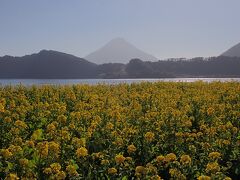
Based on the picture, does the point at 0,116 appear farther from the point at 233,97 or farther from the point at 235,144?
→ the point at 233,97

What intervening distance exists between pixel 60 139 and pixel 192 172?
2.42 meters

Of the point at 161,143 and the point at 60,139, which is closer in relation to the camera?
the point at 60,139

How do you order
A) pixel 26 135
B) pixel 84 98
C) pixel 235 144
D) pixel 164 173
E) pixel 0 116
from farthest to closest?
pixel 84 98 < pixel 0 116 < pixel 26 135 < pixel 235 144 < pixel 164 173

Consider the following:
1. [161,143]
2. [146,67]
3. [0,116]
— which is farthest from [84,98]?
[146,67]

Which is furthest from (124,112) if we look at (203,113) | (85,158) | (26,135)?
(85,158)

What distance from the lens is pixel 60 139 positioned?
7.32m

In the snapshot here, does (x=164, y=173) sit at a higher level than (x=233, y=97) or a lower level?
lower

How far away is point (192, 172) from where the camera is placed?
6285 millimetres

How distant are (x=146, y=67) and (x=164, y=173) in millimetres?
170752

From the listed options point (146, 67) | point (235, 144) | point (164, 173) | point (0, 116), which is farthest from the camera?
point (146, 67)

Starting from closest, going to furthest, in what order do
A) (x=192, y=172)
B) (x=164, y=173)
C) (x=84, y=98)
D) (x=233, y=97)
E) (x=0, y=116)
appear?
(x=192, y=172) → (x=164, y=173) → (x=0, y=116) → (x=233, y=97) → (x=84, y=98)

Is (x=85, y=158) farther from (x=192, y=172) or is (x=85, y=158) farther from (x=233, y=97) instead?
(x=233, y=97)

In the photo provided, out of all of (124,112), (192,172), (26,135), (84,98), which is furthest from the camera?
(84,98)

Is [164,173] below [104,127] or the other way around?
below
